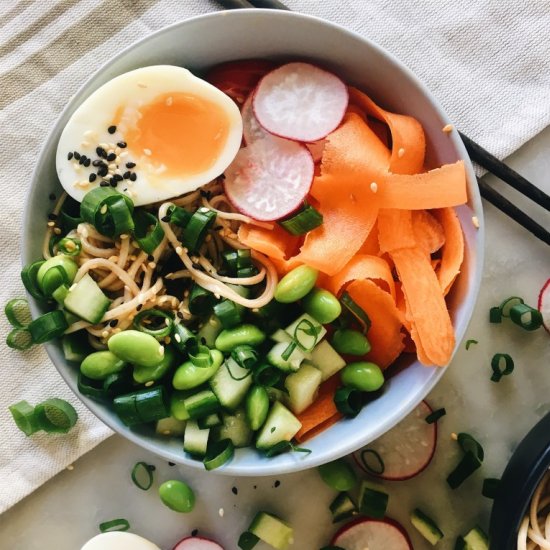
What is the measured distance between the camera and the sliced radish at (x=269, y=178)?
64.8 inches

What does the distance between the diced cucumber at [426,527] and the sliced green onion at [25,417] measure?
3.37 feet

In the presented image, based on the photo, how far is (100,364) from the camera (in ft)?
5.25

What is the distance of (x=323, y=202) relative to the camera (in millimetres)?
1659

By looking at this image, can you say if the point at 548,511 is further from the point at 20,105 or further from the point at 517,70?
the point at 20,105

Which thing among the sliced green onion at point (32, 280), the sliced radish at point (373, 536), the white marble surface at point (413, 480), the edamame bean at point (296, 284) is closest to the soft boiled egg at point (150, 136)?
the sliced green onion at point (32, 280)

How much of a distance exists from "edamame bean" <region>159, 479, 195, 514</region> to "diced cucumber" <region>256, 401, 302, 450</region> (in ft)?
1.09

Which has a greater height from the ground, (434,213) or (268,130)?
(268,130)

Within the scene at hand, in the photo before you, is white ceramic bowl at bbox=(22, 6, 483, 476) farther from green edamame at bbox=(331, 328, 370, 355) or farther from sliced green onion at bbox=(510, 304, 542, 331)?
sliced green onion at bbox=(510, 304, 542, 331)

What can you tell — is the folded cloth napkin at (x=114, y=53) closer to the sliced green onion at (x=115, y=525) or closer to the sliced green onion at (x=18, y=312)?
the sliced green onion at (x=18, y=312)

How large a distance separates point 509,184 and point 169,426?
1.07 meters

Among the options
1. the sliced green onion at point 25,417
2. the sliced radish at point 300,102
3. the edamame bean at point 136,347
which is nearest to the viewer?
the edamame bean at point 136,347

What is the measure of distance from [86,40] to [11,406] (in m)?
1.01

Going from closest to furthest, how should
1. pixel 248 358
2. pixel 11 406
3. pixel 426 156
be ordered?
pixel 248 358 < pixel 426 156 < pixel 11 406

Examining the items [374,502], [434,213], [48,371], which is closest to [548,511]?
[374,502]
